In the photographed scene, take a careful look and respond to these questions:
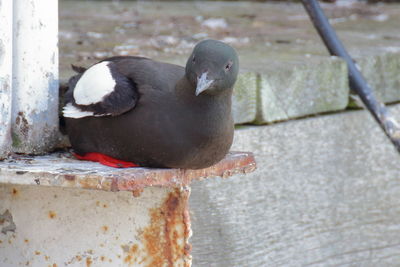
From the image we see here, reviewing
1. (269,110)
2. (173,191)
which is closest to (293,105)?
(269,110)

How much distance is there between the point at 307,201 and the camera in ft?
11.1

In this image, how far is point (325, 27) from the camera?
11.7 feet

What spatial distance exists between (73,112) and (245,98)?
0.77 meters

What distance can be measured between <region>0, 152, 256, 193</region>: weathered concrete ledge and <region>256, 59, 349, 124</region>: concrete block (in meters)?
0.66

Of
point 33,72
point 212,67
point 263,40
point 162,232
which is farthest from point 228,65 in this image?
point 263,40

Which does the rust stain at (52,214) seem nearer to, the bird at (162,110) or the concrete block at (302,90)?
the bird at (162,110)

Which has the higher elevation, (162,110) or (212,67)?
(212,67)

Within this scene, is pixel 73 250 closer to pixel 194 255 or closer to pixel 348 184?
pixel 194 255

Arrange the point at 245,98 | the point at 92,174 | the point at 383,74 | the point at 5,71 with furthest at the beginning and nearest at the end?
the point at 383,74, the point at 245,98, the point at 5,71, the point at 92,174

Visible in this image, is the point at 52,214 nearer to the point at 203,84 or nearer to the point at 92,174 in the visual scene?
the point at 92,174

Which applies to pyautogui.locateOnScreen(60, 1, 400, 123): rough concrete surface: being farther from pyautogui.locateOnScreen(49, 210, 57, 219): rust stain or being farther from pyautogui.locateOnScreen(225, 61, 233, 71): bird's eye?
pyautogui.locateOnScreen(225, 61, 233, 71): bird's eye

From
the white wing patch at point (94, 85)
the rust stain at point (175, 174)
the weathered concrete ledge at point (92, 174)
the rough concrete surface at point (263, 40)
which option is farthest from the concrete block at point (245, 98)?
the white wing patch at point (94, 85)

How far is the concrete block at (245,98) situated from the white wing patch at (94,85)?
633 mm

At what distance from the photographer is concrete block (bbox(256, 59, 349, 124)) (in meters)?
3.27
